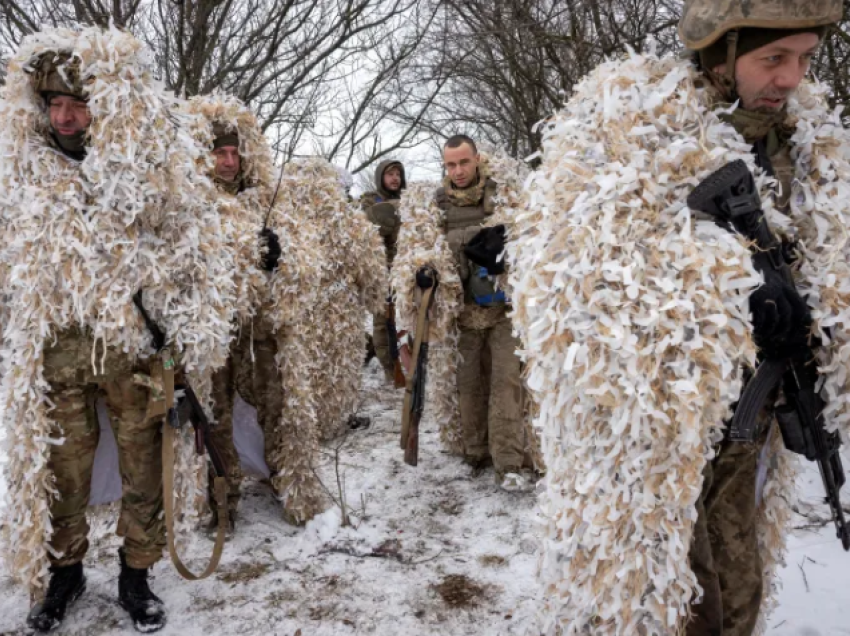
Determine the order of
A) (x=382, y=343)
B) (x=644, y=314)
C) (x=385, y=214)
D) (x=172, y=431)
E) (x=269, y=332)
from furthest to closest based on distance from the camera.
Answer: (x=385, y=214)
(x=382, y=343)
(x=269, y=332)
(x=172, y=431)
(x=644, y=314)

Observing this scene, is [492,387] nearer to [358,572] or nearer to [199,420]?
[358,572]

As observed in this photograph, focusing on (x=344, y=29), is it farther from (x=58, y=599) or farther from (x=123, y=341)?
(x=58, y=599)

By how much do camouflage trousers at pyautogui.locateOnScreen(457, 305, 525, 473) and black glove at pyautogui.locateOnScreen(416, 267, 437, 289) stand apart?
Result: 368 millimetres

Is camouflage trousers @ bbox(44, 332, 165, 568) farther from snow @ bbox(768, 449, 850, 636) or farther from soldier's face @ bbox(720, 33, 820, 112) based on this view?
snow @ bbox(768, 449, 850, 636)

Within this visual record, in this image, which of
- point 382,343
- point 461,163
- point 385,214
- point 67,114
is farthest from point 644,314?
point 385,214

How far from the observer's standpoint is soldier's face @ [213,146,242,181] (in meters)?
3.78

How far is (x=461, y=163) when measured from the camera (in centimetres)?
441

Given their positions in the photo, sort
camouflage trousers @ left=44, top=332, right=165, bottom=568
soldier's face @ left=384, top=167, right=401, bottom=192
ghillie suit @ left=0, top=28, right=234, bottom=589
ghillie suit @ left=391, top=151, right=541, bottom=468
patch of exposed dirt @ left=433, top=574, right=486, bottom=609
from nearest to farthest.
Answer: ghillie suit @ left=0, top=28, right=234, bottom=589, camouflage trousers @ left=44, top=332, right=165, bottom=568, patch of exposed dirt @ left=433, top=574, right=486, bottom=609, ghillie suit @ left=391, top=151, right=541, bottom=468, soldier's face @ left=384, top=167, right=401, bottom=192

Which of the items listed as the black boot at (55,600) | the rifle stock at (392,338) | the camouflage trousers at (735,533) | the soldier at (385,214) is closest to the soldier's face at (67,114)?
the black boot at (55,600)

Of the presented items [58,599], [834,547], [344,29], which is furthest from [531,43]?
[58,599]

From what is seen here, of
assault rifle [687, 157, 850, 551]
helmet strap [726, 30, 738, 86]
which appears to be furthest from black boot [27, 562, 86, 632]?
helmet strap [726, 30, 738, 86]

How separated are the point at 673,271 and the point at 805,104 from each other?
81cm

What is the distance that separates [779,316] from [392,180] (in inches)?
261

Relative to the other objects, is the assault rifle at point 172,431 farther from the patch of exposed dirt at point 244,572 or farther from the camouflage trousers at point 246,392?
the camouflage trousers at point 246,392
